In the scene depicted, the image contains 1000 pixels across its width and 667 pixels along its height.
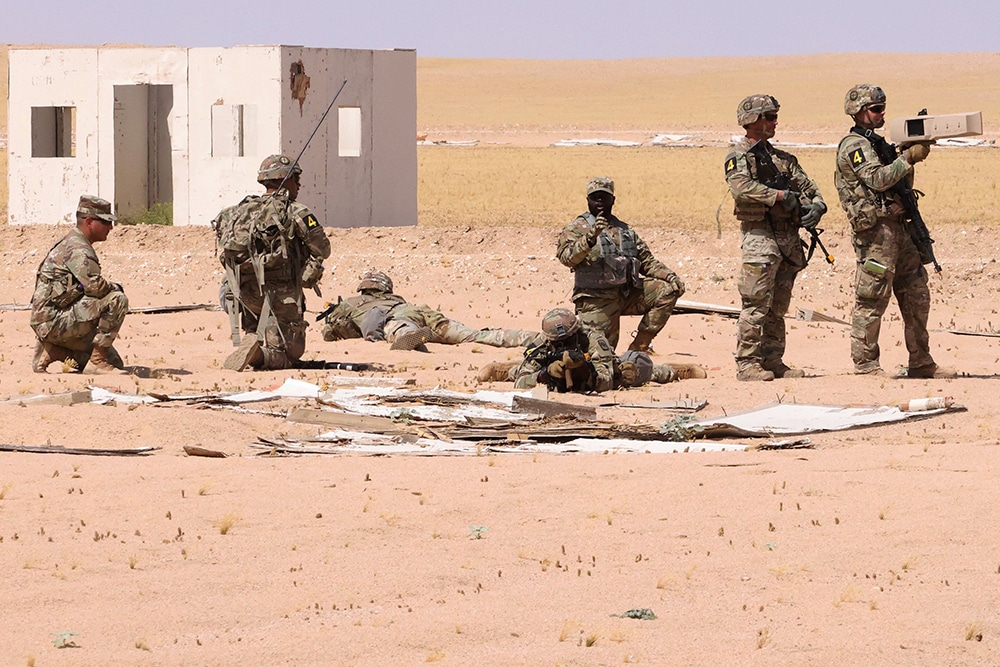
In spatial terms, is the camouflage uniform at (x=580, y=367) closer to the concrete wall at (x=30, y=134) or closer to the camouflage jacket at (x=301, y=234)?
the camouflage jacket at (x=301, y=234)

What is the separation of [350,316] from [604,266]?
3.76 metres

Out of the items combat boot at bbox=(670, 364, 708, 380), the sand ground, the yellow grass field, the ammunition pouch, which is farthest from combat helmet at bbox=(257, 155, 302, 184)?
the yellow grass field

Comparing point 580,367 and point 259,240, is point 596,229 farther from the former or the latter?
point 259,240

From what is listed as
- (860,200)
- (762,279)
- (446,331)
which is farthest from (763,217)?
(446,331)

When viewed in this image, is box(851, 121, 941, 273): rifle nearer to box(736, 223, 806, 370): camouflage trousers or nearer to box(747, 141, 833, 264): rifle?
box(747, 141, 833, 264): rifle

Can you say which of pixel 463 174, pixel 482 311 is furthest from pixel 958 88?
pixel 482 311

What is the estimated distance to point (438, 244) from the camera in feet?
70.1

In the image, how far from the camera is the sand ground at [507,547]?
5504 millimetres

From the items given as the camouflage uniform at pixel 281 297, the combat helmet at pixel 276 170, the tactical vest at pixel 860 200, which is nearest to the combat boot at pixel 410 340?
the camouflage uniform at pixel 281 297

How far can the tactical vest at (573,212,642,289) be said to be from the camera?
11805mm

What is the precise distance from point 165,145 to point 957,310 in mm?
12685

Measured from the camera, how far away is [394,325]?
47.5ft

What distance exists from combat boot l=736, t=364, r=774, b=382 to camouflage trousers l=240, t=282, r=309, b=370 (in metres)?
3.44

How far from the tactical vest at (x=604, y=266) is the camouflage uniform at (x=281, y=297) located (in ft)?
6.51
